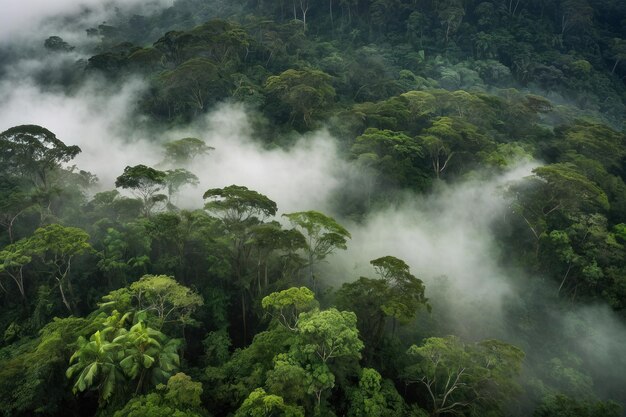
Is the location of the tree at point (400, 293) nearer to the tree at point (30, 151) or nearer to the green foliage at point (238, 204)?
the green foliage at point (238, 204)

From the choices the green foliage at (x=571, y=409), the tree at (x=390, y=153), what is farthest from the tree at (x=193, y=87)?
the green foliage at (x=571, y=409)

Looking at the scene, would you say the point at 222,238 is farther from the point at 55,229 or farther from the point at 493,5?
the point at 493,5

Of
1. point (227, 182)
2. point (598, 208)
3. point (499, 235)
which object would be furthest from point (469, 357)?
point (227, 182)

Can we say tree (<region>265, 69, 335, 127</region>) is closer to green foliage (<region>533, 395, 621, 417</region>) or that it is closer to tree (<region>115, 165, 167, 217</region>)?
tree (<region>115, 165, 167, 217</region>)

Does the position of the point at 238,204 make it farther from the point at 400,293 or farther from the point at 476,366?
the point at 476,366

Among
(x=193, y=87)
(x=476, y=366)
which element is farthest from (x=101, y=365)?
(x=193, y=87)

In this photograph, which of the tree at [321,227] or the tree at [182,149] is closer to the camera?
the tree at [321,227]
